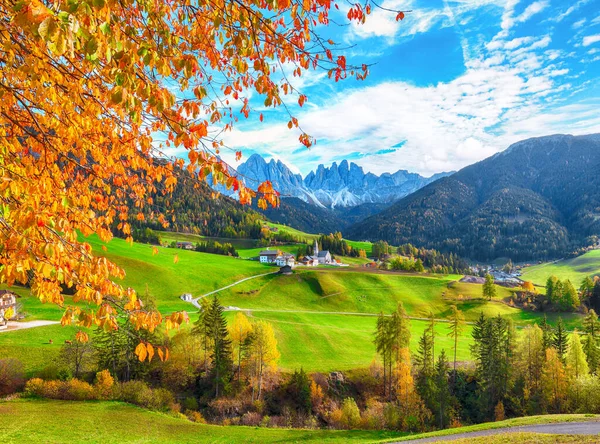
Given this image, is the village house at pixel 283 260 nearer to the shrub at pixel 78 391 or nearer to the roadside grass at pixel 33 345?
the roadside grass at pixel 33 345

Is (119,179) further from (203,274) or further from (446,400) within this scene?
(203,274)

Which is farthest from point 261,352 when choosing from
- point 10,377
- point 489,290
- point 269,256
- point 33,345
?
point 269,256

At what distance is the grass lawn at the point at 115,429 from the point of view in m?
27.0

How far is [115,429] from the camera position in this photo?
97.0 ft

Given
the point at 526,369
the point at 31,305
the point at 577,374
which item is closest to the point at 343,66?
the point at 577,374

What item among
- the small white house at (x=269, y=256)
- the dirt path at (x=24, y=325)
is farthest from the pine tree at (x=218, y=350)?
the small white house at (x=269, y=256)

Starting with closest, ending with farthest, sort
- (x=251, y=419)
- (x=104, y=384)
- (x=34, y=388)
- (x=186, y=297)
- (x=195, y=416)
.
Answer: (x=34, y=388) → (x=104, y=384) → (x=195, y=416) → (x=251, y=419) → (x=186, y=297)

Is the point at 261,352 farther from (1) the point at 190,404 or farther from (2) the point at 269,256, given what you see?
(2) the point at 269,256

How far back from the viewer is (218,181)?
452cm

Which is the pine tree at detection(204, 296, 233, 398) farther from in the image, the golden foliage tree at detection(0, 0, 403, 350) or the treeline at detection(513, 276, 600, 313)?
the treeline at detection(513, 276, 600, 313)

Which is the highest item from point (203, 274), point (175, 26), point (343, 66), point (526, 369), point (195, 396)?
point (175, 26)

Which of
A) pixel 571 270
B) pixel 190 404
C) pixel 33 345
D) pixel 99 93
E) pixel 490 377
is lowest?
pixel 190 404

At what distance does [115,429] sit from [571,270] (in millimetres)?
219935

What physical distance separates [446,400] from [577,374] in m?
17.5
